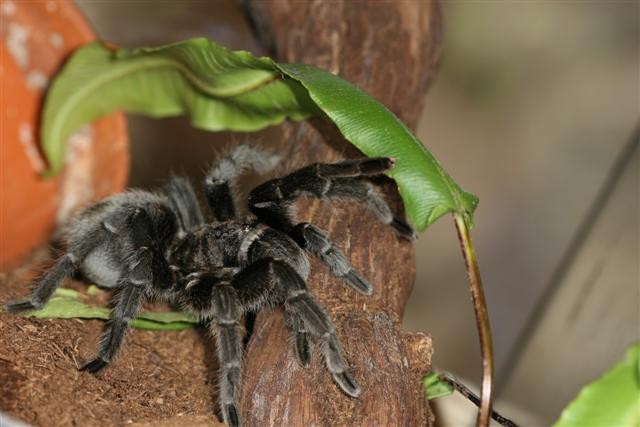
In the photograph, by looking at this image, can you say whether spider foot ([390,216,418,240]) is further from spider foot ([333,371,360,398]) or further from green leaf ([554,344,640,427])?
green leaf ([554,344,640,427])

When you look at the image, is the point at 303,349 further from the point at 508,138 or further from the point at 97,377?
the point at 508,138

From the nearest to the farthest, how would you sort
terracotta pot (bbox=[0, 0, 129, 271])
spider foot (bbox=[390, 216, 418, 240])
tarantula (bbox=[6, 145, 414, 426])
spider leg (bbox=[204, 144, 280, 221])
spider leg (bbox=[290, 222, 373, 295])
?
tarantula (bbox=[6, 145, 414, 426])
spider leg (bbox=[290, 222, 373, 295])
spider foot (bbox=[390, 216, 418, 240])
spider leg (bbox=[204, 144, 280, 221])
terracotta pot (bbox=[0, 0, 129, 271])

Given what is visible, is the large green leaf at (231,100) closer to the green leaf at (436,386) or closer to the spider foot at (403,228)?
the spider foot at (403,228)

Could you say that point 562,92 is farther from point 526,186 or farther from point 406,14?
point 406,14

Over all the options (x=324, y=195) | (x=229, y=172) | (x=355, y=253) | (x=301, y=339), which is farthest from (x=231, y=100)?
(x=301, y=339)

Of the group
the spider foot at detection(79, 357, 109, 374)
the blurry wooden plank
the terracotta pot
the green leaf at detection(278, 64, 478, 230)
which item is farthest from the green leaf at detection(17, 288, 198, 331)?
the blurry wooden plank

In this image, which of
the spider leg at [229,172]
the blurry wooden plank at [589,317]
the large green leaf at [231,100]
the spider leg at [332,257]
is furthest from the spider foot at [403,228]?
the blurry wooden plank at [589,317]
